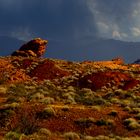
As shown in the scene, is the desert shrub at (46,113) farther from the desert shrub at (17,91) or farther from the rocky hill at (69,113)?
the desert shrub at (17,91)

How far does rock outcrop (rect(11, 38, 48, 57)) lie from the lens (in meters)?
83.9

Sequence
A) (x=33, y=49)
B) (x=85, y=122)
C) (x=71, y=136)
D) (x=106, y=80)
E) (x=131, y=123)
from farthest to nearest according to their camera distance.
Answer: (x=33, y=49)
(x=106, y=80)
(x=131, y=123)
(x=85, y=122)
(x=71, y=136)

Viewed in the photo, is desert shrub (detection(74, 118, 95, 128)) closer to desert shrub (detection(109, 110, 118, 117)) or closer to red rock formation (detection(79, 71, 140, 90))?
desert shrub (detection(109, 110, 118, 117))

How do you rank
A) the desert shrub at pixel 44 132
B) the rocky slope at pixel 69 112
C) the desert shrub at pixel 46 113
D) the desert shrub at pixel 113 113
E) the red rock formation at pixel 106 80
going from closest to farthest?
the desert shrub at pixel 44 132 → the rocky slope at pixel 69 112 → the desert shrub at pixel 46 113 → the desert shrub at pixel 113 113 → the red rock formation at pixel 106 80

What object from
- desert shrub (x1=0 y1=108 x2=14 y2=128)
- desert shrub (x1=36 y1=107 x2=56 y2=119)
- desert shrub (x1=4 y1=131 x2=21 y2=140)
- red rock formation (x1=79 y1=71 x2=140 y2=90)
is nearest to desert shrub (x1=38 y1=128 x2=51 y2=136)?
desert shrub (x1=4 y1=131 x2=21 y2=140)

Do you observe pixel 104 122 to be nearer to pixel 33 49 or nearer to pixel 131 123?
pixel 131 123

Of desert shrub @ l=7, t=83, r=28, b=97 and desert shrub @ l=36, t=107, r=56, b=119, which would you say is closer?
desert shrub @ l=36, t=107, r=56, b=119

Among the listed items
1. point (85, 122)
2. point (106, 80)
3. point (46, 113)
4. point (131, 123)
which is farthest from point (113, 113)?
point (106, 80)

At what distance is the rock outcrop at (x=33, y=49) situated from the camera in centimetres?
8388

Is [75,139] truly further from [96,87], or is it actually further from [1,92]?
[96,87]

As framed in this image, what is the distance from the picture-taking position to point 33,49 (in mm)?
85438

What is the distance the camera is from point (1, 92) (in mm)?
42062

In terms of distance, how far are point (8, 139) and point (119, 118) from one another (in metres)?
11.3

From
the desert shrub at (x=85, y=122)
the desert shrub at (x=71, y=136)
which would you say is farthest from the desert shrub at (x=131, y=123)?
the desert shrub at (x=71, y=136)
